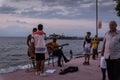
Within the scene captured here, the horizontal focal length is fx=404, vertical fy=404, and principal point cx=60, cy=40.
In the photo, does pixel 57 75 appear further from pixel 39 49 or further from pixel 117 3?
pixel 117 3

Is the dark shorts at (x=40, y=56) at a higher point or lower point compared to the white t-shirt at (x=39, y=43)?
lower

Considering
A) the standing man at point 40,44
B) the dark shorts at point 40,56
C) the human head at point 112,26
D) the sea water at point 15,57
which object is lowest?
the sea water at point 15,57

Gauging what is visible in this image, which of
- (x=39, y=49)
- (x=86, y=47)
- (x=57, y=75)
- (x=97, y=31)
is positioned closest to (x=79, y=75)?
(x=57, y=75)

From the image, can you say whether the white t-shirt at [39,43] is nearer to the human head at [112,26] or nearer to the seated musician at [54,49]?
the seated musician at [54,49]

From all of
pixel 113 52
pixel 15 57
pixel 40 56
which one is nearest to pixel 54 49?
pixel 40 56

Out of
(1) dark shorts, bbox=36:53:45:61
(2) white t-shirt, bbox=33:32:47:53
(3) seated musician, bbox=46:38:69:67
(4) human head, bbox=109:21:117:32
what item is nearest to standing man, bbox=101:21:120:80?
(4) human head, bbox=109:21:117:32

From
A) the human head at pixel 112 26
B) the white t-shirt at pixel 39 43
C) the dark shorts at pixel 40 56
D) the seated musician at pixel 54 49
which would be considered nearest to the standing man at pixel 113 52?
the human head at pixel 112 26

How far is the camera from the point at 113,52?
31.5 feet

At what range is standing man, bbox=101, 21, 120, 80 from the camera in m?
9.53

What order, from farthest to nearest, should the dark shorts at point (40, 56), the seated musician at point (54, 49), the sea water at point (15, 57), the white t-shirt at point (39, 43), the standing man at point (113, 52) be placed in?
the sea water at point (15, 57) < the seated musician at point (54, 49) < the dark shorts at point (40, 56) < the white t-shirt at point (39, 43) < the standing man at point (113, 52)

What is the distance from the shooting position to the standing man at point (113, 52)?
31.3ft

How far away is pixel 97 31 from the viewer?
29578 mm

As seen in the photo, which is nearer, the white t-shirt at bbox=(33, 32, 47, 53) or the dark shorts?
the white t-shirt at bbox=(33, 32, 47, 53)

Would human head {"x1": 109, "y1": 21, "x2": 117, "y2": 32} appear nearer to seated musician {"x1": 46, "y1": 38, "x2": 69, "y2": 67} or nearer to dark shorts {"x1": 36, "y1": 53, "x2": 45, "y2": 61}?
dark shorts {"x1": 36, "y1": 53, "x2": 45, "y2": 61}
